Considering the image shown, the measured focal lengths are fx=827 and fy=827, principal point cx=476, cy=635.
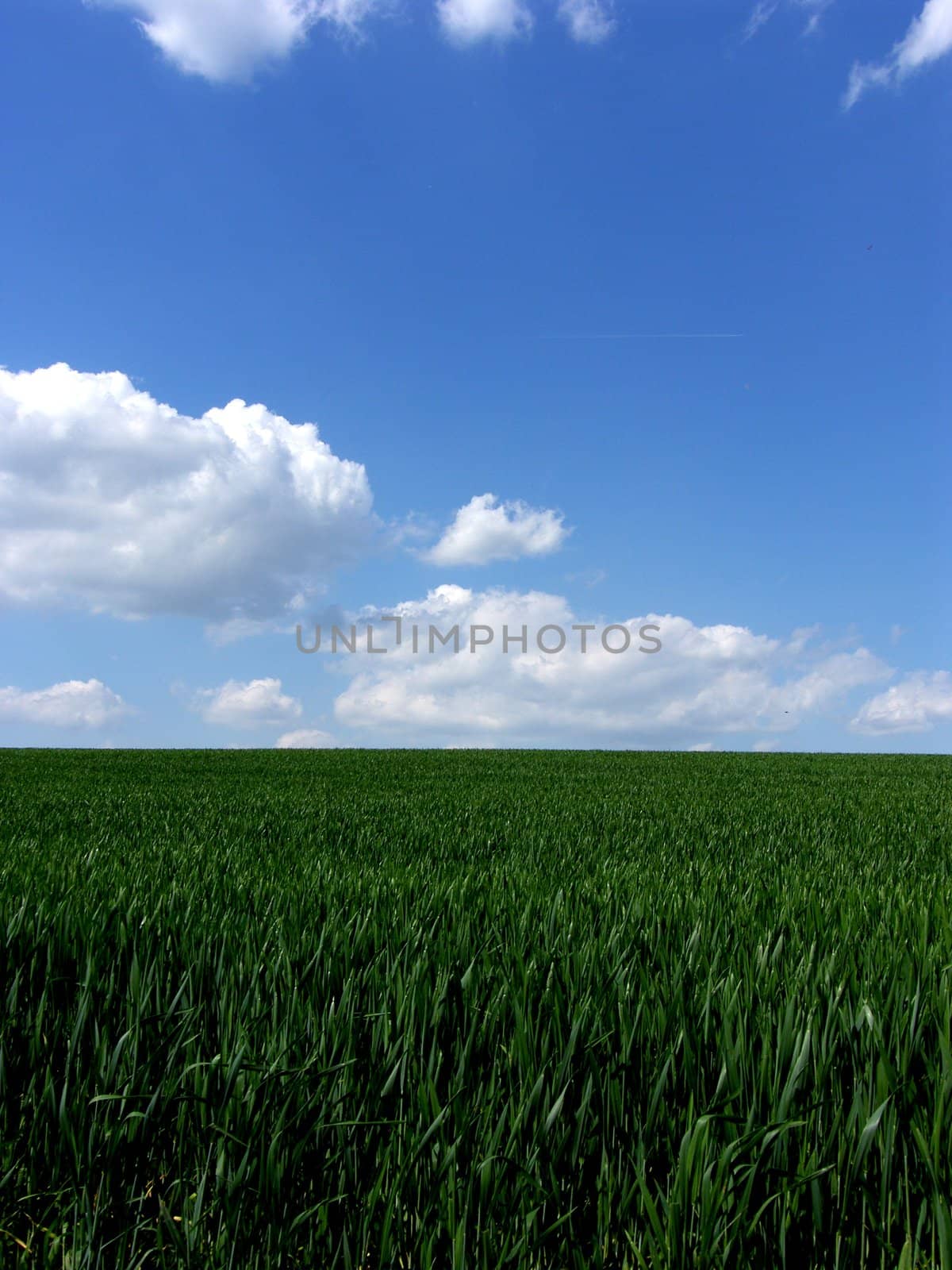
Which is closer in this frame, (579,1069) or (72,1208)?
(72,1208)

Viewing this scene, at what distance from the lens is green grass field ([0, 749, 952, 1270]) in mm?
1702

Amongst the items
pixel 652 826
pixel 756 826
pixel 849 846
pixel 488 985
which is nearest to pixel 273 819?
pixel 652 826

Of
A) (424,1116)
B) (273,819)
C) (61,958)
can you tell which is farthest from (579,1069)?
(273,819)

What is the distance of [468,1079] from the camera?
206 cm

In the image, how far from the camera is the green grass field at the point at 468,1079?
5.58ft

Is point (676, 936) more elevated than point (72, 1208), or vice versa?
point (676, 936)

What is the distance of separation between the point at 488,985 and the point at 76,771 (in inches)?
590

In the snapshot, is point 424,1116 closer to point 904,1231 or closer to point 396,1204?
point 396,1204

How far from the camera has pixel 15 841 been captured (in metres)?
6.48

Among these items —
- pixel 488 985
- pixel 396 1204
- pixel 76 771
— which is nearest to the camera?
pixel 396 1204

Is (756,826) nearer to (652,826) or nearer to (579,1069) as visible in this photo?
(652,826)

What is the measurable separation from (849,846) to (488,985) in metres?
5.71

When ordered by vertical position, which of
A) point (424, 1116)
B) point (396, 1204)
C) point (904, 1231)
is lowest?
point (904, 1231)

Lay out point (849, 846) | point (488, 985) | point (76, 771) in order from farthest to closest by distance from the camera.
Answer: point (76, 771)
point (849, 846)
point (488, 985)
